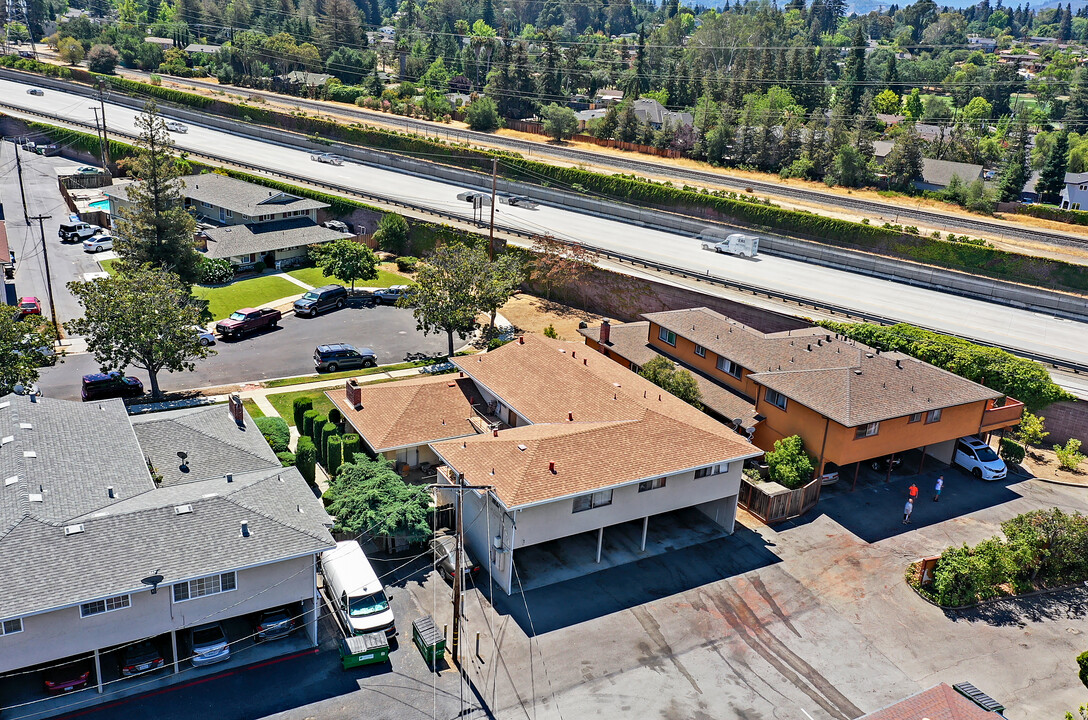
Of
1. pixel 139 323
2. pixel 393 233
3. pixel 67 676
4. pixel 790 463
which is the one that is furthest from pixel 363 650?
pixel 393 233

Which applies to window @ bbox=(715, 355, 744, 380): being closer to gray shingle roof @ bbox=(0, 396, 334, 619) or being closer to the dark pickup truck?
gray shingle roof @ bbox=(0, 396, 334, 619)

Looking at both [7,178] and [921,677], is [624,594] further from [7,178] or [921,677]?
[7,178]

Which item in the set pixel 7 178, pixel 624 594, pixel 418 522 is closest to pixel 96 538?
pixel 418 522

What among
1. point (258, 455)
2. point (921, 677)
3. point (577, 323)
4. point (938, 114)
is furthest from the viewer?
point (938, 114)

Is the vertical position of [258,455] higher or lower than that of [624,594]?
higher

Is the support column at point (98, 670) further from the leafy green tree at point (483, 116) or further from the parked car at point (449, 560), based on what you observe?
the leafy green tree at point (483, 116)

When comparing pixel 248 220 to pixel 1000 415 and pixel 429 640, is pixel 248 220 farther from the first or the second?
pixel 1000 415

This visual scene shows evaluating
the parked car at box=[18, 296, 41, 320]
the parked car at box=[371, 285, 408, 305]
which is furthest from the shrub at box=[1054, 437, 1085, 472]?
the parked car at box=[18, 296, 41, 320]
